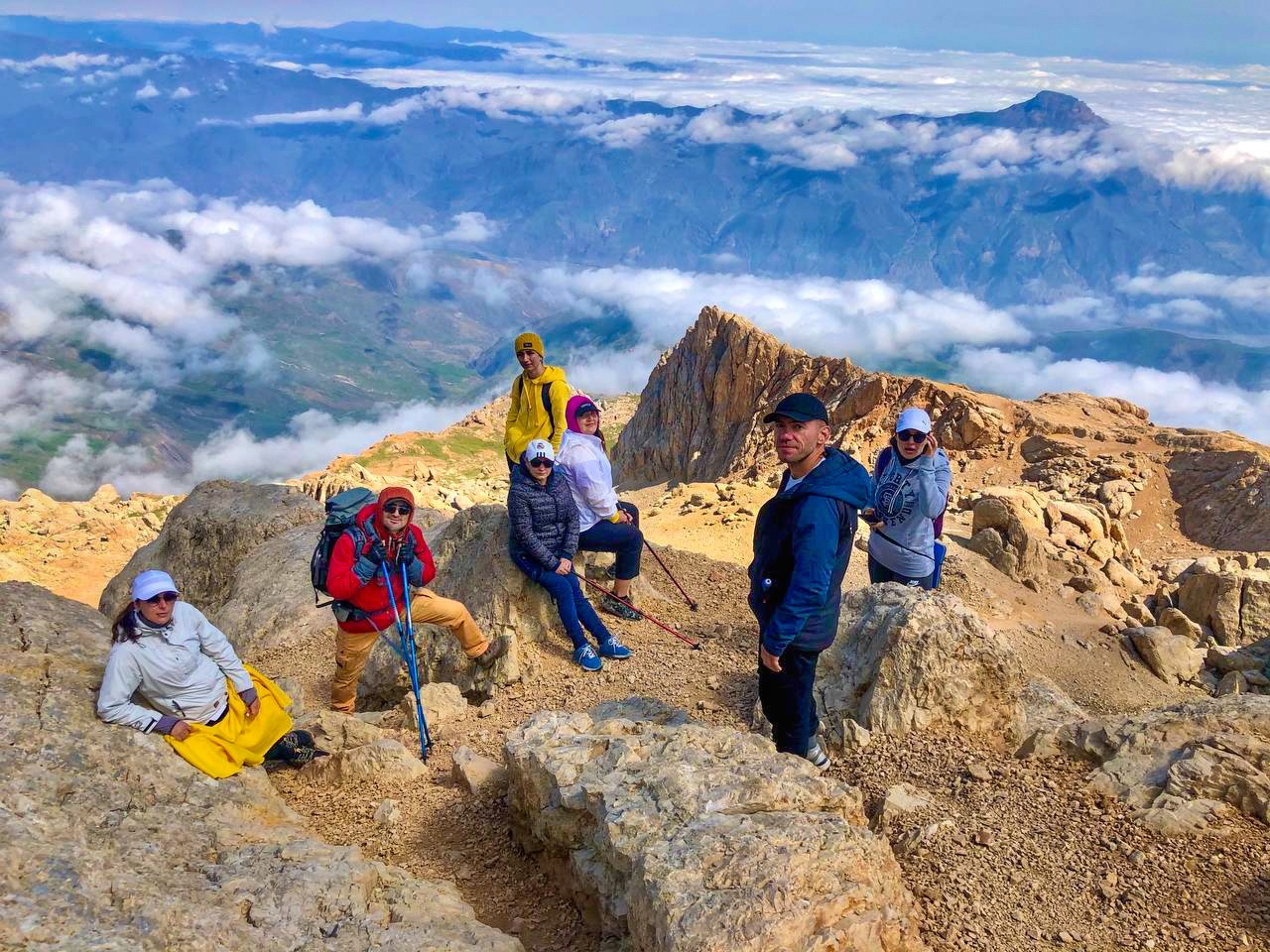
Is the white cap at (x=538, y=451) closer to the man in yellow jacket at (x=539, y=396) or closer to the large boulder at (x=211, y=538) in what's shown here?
the man in yellow jacket at (x=539, y=396)

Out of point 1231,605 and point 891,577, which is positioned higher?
point 891,577

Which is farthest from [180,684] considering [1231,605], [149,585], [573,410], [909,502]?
[1231,605]

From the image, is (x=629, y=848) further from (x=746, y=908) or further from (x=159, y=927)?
(x=159, y=927)

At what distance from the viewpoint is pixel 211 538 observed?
16.5 m

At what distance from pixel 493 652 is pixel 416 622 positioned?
1.11 metres

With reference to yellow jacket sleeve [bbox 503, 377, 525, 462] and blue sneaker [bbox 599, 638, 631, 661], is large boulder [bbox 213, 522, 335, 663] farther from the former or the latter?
blue sneaker [bbox 599, 638, 631, 661]

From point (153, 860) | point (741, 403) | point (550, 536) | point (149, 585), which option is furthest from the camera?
point (741, 403)

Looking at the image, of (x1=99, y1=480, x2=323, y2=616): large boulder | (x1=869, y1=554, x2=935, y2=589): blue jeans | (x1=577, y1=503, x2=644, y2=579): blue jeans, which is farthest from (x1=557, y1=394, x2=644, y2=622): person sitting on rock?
(x1=99, y1=480, x2=323, y2=616): large boulder

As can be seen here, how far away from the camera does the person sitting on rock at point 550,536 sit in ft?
29.7

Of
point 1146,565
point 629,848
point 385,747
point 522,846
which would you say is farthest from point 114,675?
point 1146,565

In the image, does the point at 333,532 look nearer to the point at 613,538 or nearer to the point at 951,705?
the point at 613,538

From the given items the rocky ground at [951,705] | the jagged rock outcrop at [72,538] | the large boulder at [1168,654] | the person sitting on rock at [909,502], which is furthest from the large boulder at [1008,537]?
the jagged rock outcrop at [72,538]

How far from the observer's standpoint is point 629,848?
4.98m

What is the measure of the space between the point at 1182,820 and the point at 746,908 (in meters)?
3.36
